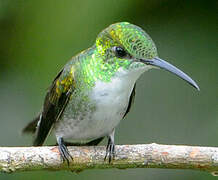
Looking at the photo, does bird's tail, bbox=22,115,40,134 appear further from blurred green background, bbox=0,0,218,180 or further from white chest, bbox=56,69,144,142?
white chest, bbox=56,69,144,142

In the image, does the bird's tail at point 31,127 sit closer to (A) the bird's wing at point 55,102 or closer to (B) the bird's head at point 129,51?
(A) the bird's wing at point 55,102

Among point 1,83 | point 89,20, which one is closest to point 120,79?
point 89,20

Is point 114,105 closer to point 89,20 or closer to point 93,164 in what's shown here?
point 93,164

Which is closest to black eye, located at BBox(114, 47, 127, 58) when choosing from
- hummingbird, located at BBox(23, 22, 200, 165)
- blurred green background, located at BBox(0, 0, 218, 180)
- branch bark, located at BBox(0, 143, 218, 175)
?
hummingbird, located at BBox(23, 22, 200, 165)

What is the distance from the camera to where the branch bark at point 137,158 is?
3.41m

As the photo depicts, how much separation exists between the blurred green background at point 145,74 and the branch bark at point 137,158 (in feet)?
3.17

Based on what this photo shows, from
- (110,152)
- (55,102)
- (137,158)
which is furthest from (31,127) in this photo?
(137,158)

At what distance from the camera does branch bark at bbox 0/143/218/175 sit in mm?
3405

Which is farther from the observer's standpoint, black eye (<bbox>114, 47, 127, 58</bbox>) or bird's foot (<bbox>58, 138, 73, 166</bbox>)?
bird's foot (<bbox>58, 138, 73, 166</bbox>)

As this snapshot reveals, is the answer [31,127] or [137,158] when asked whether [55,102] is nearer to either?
[31,127]

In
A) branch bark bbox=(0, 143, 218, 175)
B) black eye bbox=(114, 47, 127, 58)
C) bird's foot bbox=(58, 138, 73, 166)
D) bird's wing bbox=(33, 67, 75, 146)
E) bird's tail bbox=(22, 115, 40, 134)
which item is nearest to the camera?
branch bark bbox=(0, 143, 218, 175)

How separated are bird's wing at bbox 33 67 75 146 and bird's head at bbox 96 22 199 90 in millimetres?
376

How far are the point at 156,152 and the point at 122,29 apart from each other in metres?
0.89

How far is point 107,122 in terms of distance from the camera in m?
3.79
